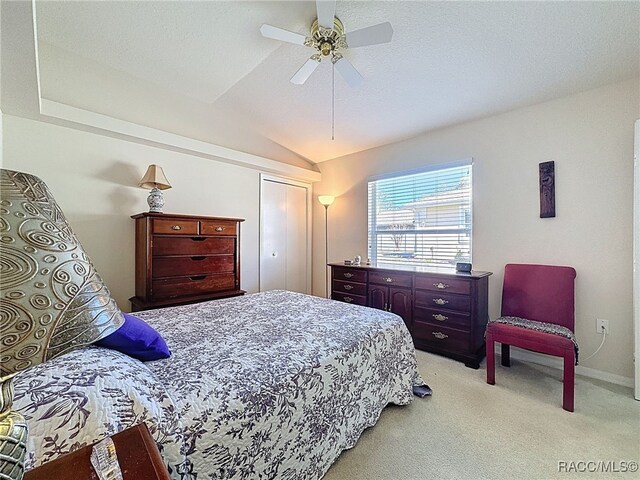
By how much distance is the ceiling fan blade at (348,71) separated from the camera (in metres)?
2.05

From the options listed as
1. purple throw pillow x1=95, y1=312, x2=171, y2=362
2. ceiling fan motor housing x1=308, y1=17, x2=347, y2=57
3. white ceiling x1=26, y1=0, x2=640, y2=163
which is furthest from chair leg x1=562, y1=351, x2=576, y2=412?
ceiling fan motor housing x1=308, y1=17, x2=347, y2=57

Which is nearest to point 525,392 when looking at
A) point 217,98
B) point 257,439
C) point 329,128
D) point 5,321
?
point 257,439

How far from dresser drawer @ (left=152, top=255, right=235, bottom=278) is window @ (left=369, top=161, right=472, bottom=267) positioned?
2080mm

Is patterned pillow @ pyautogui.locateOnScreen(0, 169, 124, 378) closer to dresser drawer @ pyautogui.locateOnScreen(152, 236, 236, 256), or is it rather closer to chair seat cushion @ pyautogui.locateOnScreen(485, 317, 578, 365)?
dresser drawer @ pyautogui.locateOnScreen(152, 236, 236, 256)

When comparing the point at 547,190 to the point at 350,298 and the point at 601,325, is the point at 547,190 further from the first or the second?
the point at 350,298

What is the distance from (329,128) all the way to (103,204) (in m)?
2.75

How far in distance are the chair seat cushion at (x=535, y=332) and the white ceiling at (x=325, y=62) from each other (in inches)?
83.1

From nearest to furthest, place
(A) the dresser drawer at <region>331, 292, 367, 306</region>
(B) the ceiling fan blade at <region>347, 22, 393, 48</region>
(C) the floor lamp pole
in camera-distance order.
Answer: (B) the ceiling fan blade at <region>347, 22, 393, 48</region> < (A) the dresser drawer at <region>331, 292, 367, 306</region> < (C) the floor lamp pole

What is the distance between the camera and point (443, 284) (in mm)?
2695

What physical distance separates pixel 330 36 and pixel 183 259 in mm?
2381

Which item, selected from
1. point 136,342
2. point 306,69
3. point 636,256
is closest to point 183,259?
point 136,342

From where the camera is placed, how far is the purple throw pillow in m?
0.97

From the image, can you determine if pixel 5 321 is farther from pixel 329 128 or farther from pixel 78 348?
pixel 329 128

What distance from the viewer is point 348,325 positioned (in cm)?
165
